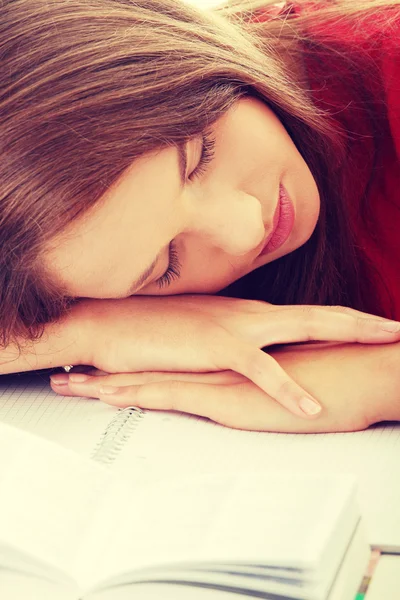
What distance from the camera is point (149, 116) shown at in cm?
78

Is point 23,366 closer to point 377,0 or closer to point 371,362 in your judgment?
point 371,362

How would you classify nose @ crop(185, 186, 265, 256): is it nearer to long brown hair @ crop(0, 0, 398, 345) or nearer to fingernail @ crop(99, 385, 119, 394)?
long brown hair @ crop(0, 0, 398, 345)

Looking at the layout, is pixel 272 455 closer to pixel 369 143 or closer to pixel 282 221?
pixel 282 221

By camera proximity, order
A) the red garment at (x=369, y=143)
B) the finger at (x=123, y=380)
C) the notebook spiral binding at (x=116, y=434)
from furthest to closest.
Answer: the red garment at (x=369, y=143) → the finger at (x=123, y=380) → the notebook spiral binding at (x=116, y=434)

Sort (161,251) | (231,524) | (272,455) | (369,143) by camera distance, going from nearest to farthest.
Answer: (231,524) < (272,455) < (161,251) < (369,143)

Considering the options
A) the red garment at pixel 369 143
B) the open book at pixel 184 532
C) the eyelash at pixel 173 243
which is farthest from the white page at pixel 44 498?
the red garment at pixel 369 143

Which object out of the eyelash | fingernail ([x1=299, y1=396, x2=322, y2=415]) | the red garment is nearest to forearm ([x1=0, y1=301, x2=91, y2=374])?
the eyelash

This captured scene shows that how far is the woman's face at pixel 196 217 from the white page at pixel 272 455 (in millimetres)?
189

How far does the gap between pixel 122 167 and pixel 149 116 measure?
0.24 feet

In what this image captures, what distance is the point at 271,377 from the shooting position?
79 centimetres

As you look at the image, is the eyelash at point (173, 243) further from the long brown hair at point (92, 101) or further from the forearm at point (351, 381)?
the forearm at point (351, 381)

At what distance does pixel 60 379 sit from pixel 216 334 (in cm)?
22

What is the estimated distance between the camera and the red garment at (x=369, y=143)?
104 centimetres

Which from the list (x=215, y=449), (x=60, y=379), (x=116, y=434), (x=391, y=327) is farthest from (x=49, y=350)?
(x=391, y=327)
